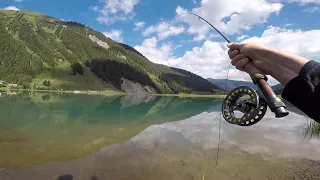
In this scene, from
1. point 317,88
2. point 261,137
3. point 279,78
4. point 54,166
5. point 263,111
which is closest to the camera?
point 317,88

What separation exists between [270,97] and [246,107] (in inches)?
19.2

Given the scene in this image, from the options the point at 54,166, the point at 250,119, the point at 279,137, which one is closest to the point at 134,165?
the point at 54,166

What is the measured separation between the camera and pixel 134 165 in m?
14.8

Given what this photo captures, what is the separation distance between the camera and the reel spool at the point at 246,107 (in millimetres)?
2674

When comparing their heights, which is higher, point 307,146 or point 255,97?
point 255,97

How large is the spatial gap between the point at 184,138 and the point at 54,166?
1169cm

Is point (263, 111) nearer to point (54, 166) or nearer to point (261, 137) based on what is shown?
point (54, 166)

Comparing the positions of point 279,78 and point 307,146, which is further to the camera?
point 307,146

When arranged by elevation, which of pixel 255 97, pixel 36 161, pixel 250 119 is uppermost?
pixel 255 97

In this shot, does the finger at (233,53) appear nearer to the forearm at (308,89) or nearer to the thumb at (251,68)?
the thumb at (251,68)

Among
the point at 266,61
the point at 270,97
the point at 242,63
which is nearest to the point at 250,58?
the point at 242,63

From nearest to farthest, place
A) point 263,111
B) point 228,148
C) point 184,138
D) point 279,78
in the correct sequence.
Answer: point 279,78, point 263,111, point 228,148, point 184,138

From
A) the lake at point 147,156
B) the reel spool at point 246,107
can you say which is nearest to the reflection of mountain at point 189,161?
the lake at point 147,156

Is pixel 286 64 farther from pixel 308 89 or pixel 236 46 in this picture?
pixel 236 46
